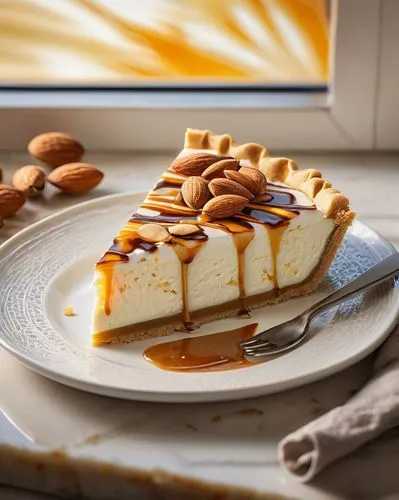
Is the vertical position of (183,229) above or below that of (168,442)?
above

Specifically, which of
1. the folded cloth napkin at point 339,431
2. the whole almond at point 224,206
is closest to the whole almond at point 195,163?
the whole almond at point 224,206

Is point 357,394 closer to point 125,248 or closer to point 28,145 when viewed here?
point 125,248

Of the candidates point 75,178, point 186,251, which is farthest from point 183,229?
point 75,178

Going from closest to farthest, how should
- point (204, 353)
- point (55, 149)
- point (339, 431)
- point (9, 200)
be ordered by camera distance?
point (339, 431) < point (204, 353) < point (9, 200) < point (55, 149)

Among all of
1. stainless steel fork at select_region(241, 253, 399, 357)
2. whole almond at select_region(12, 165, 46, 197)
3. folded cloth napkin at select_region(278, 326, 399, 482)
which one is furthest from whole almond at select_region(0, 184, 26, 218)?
folded cloth napkin at select_region(278, 326, 399, 482)

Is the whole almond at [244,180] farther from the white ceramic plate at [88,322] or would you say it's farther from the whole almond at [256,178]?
the white ceramic plate at [88,322]

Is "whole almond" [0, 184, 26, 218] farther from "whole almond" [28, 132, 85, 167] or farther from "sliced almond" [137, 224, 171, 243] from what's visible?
"sliced almond" [137, 224, 171, 243]

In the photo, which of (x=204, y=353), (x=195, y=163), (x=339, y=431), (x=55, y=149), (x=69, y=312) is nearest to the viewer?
(x=339, y=431)

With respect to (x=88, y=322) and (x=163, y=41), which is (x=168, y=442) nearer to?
(x=88, y=322)
